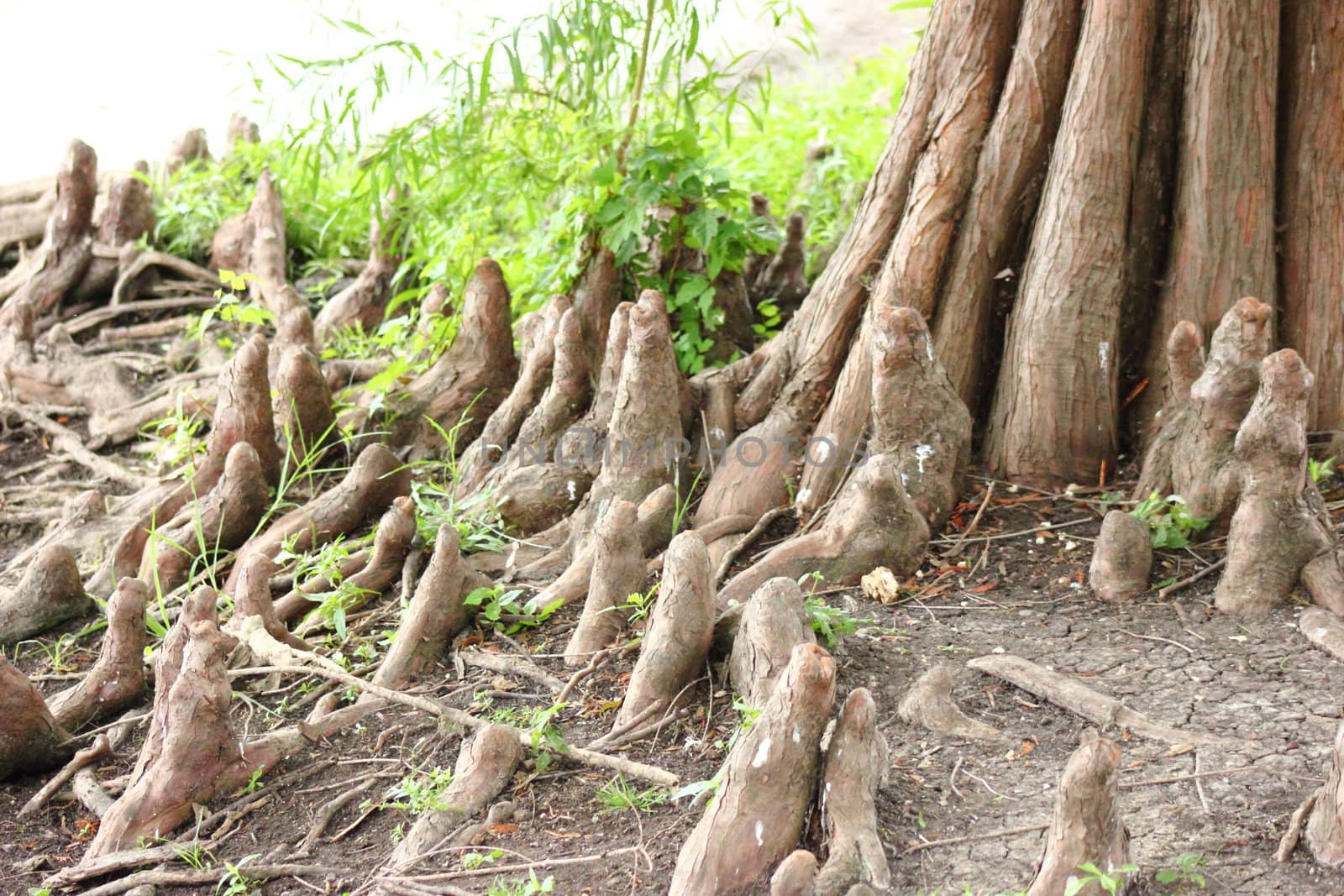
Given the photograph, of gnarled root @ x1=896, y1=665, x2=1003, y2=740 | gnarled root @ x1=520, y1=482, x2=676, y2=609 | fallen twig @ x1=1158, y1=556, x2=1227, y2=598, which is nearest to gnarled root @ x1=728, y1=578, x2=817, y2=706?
gnarled root @ x1=896, y1=665, x2=1003, y2=740

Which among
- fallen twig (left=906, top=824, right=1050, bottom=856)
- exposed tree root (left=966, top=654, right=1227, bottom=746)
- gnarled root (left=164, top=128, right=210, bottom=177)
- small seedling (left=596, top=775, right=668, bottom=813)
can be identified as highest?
gnarled root (left=164, top=128, right=210, bottom=177)

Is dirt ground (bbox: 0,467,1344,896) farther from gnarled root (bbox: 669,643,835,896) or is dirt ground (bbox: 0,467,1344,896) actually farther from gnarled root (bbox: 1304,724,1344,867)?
gnarled root (bbox: 669,643,835,896)

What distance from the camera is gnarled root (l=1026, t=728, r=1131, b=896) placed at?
7.15 feet

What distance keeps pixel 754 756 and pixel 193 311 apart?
667 cm

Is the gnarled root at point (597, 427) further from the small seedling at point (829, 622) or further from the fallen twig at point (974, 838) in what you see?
the fallen twig at point (974, 838)

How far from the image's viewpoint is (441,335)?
546 cm

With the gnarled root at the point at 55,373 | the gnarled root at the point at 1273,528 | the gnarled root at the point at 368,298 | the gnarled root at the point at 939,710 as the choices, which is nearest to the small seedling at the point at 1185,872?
the gnarled root at the point at 939,710

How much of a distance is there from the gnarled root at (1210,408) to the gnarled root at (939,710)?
1.23 metres

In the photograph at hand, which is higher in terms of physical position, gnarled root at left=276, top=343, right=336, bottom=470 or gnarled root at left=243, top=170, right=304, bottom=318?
gnarled root at left=243, top=170, right=304, bottom=318

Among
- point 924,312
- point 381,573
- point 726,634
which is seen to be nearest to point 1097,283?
point 924,312

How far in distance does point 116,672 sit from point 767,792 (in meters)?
2.37

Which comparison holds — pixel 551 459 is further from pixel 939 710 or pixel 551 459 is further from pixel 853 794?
pixel 853 794

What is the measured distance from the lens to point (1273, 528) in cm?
343

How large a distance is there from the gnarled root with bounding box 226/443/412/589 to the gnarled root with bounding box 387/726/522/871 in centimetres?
187
